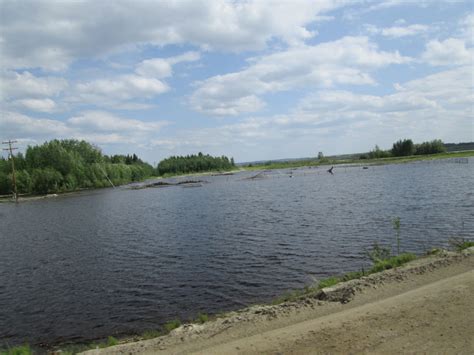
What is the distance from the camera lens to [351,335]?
8.70 meters

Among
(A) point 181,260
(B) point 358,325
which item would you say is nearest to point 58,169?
Result: (A) point 181,260

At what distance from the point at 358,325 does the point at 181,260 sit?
51.7 ft

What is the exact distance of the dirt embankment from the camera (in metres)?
8.25

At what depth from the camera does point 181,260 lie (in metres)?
23.4

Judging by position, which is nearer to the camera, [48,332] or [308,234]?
[48,332]

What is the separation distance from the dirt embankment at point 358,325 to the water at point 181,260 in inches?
169

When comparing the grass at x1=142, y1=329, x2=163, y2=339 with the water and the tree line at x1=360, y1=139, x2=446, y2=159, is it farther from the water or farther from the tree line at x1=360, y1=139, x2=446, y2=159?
the tree line at x1=360, y1=139, x2=446, y2=159

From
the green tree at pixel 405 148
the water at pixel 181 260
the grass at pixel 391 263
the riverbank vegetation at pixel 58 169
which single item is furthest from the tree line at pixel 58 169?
the green tree at pixel 405 148

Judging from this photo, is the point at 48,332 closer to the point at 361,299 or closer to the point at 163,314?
the point at 163,314

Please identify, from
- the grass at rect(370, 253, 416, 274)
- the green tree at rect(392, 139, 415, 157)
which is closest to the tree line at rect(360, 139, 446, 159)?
the green tree at rect(392, 139, 415, 157)

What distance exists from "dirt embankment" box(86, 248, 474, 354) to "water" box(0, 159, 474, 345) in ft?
14.1

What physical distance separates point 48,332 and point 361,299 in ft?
38.7

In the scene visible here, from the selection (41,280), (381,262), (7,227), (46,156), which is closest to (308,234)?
(381,262)

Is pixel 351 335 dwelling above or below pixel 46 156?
below
